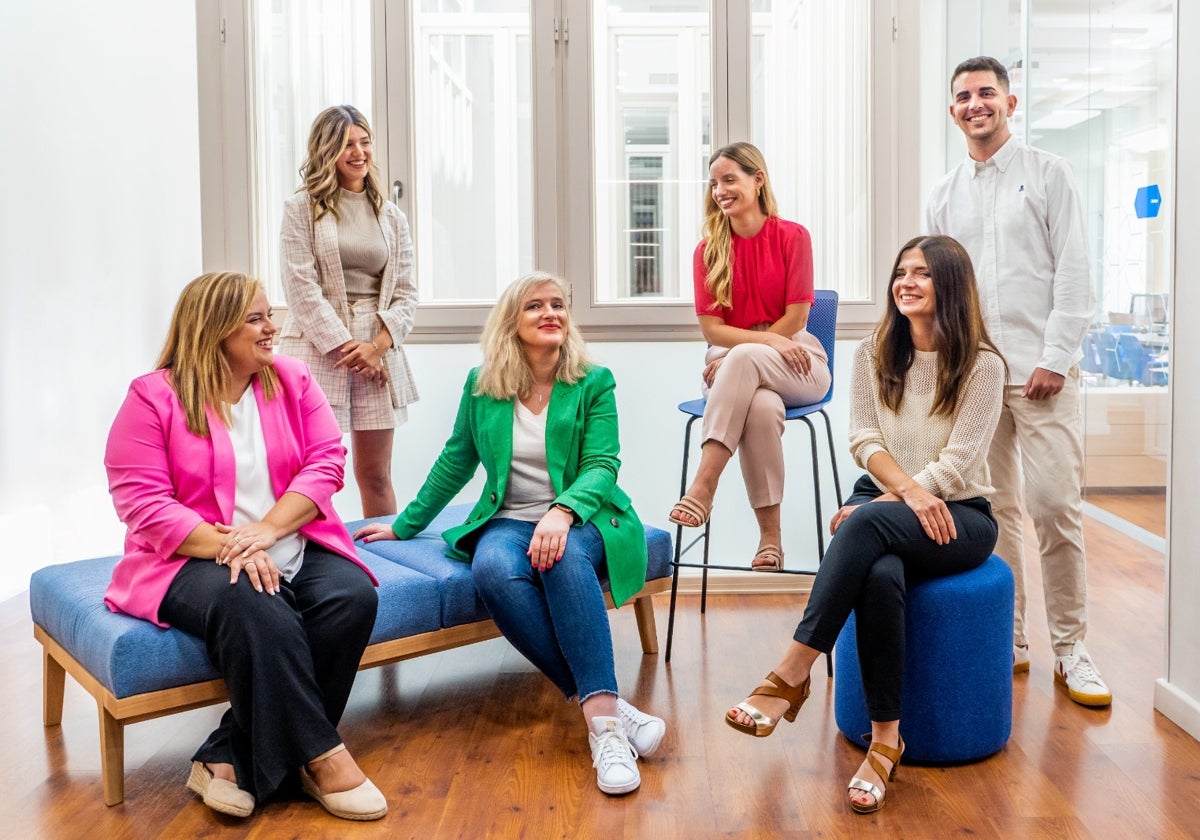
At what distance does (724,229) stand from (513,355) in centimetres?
87

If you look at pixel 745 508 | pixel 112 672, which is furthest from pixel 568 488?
pixel 745 508

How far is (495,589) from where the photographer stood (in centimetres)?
258

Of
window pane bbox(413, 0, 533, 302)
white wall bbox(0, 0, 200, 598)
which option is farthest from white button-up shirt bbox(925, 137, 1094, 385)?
white wall bbox(0, 0, 200, 598)

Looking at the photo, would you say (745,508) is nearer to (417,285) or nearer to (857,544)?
(417,285)

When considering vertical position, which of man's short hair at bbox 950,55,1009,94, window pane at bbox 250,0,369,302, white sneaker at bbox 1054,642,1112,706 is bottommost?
white sneaker at bbox 1054,642,1112,706

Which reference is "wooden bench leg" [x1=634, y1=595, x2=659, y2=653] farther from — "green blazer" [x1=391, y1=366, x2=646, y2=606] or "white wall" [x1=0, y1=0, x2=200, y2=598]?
"white wall" [x1=0, y1=0, x2=200, y2=598]

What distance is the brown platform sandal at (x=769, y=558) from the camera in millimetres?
3037

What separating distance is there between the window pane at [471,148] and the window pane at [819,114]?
2.95 ft

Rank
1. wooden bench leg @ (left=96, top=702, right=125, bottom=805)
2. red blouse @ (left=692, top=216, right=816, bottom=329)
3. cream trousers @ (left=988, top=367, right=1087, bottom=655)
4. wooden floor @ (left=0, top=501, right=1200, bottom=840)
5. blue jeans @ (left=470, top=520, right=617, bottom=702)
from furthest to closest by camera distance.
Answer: red blouse @ (left=692, top=216, right=816, bottom=329) < cream trousers @ (left=988, top=367, right=1087, bottom=655) < blue jeans @ (left=470, top=520, right=617, bottom=702) < wooden bench leg @ (left=96, top=702, right=125, bottom=805) < wooden floor @ (left=0, top=501, right=1200, bottom=840)

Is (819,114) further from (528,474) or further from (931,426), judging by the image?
(528,474)

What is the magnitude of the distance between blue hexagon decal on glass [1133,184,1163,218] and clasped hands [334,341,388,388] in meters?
3.56

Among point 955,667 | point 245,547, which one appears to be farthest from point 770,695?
point 245,547

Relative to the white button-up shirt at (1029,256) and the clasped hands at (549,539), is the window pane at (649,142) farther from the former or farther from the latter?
the clasped hands at (549,539)

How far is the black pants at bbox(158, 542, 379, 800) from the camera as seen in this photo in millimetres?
2174
